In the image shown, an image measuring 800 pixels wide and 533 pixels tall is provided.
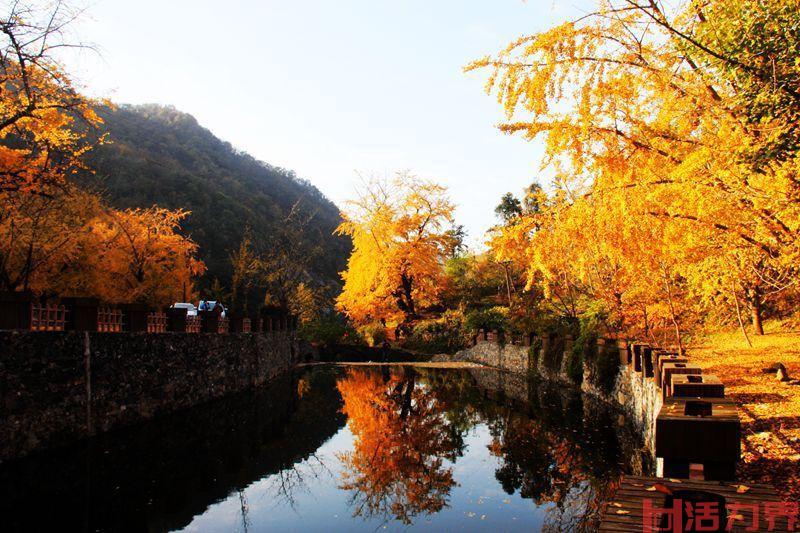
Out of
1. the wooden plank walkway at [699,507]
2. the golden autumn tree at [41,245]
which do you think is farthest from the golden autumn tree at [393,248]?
the wooden plank walkway at [699,507]

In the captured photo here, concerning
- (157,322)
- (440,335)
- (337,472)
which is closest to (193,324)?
(157,322)

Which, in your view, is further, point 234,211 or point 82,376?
point 234,211

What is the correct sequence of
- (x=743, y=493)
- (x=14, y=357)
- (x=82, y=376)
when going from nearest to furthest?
(x=743, y=493)
(x=14, y=357)
(x=82, y=376)

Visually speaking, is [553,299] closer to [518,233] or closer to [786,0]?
[518,233]

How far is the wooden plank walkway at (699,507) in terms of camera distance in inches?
131

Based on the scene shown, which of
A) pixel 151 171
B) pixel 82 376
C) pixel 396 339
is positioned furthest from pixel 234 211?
pixel 82 376

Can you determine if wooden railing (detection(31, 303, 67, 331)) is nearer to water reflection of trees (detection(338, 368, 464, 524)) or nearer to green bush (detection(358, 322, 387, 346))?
water reflection of trees (detection(338, 368, 464, 524))

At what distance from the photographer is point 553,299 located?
23.4 meters

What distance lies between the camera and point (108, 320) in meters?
12.9

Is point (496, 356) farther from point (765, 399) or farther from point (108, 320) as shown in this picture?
point (108, 320)

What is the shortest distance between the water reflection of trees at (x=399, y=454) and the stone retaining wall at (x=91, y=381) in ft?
14.2

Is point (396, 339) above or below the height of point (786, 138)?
below

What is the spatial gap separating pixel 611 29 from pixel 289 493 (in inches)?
311

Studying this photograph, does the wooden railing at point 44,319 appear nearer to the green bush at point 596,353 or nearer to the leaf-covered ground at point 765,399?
the leaf-covered ground at point 765,399
